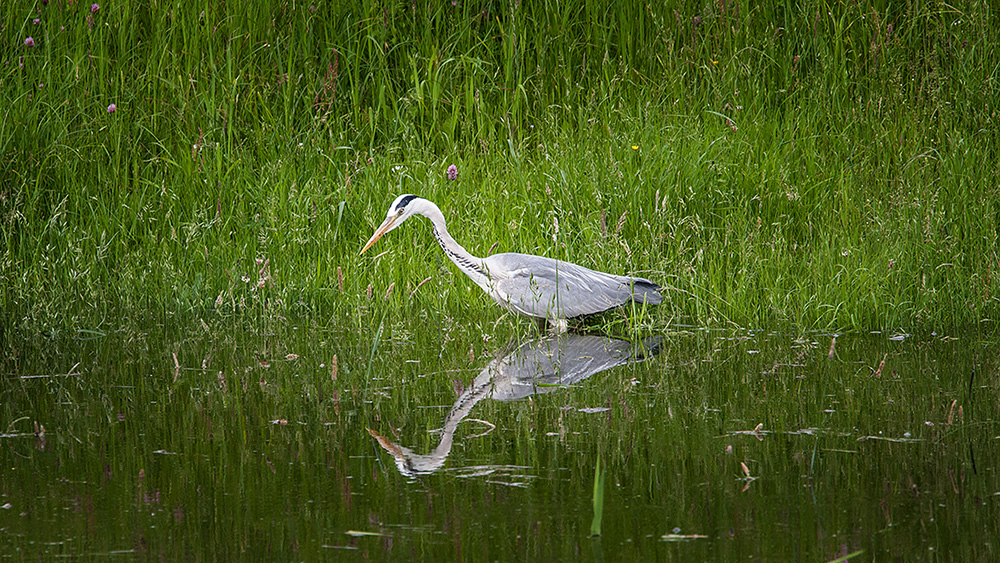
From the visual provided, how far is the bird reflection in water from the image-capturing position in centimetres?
352

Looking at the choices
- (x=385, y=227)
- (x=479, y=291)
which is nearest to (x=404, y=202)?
(x=385, y=227)

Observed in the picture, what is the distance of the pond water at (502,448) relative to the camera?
2.80 m

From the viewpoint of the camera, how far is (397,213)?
6.10 meters

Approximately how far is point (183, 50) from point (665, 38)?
3354mm

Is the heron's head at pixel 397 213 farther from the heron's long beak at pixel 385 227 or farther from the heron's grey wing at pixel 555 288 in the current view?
the heron's grey wing at pixel 555 288

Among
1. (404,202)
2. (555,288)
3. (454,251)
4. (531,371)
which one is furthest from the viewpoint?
(404,202)

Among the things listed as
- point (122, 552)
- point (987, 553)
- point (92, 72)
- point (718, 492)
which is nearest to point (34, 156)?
point (92, 72)

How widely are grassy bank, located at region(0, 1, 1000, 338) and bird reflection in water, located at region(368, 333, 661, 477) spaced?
518 mm

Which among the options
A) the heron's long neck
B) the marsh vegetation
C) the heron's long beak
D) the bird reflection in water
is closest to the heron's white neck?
the heron's long neck

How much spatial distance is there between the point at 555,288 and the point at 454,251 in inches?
23.5

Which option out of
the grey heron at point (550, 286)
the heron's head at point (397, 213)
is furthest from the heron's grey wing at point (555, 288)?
the heron's head at point (397, 213)

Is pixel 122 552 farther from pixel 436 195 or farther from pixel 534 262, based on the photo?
pixel 436 195

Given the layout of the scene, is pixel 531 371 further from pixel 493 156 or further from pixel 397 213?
pixel 493 156

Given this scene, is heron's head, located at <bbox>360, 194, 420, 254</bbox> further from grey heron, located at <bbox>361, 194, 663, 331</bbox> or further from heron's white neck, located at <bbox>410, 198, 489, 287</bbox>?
grey heron, located at <bbox>361, 194, 663, 331</bbox>
